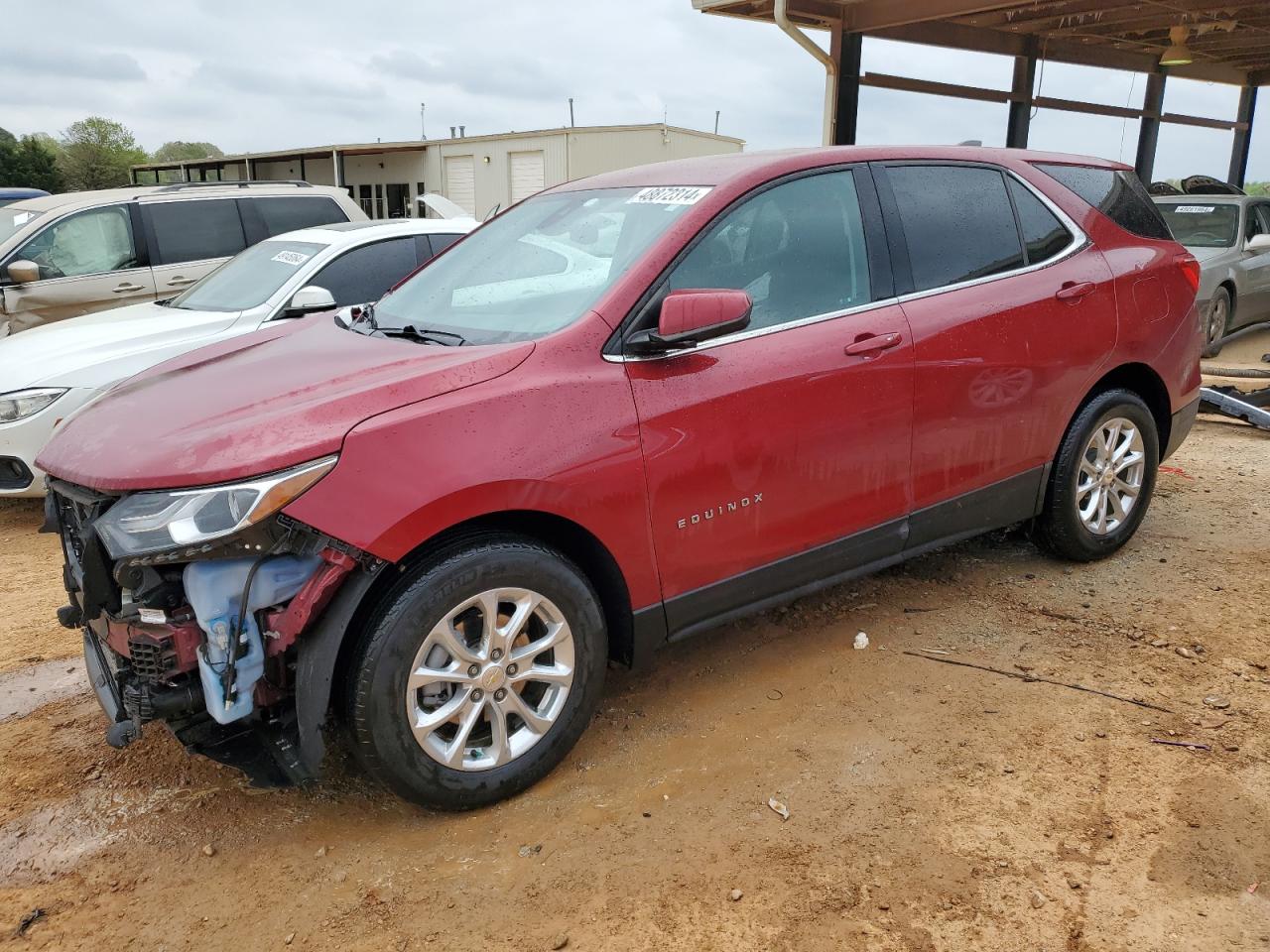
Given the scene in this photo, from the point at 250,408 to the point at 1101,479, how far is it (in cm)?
368

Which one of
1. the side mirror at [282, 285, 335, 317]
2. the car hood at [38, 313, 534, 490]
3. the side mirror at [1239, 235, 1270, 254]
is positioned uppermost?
the side mirror at [1239, 235, 1270, 254]

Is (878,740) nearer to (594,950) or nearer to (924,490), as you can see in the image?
(924,490)

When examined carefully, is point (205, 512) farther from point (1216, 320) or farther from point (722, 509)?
point (1216, 320)

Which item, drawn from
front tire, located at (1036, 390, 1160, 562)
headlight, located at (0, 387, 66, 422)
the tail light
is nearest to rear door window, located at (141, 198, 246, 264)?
headlight, located at (0, 387, 66, 422)

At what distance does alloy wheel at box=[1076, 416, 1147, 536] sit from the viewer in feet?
14.5

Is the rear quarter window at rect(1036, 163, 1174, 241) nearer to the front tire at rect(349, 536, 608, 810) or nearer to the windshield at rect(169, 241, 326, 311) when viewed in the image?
the front tire at rect(349, 536, 608, 810)

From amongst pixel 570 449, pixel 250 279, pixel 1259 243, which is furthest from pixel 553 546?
pixel 1259 243

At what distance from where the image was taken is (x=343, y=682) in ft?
8.83

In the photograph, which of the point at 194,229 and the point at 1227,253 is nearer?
the point at 194,229

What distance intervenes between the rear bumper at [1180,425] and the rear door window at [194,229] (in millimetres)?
7114

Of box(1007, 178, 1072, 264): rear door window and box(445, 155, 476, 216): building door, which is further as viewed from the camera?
box(445, 155, 476, 216): building door

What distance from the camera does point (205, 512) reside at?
8.16 feet

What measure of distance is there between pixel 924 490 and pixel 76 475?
112 inches

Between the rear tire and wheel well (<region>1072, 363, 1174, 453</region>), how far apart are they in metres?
6.19
